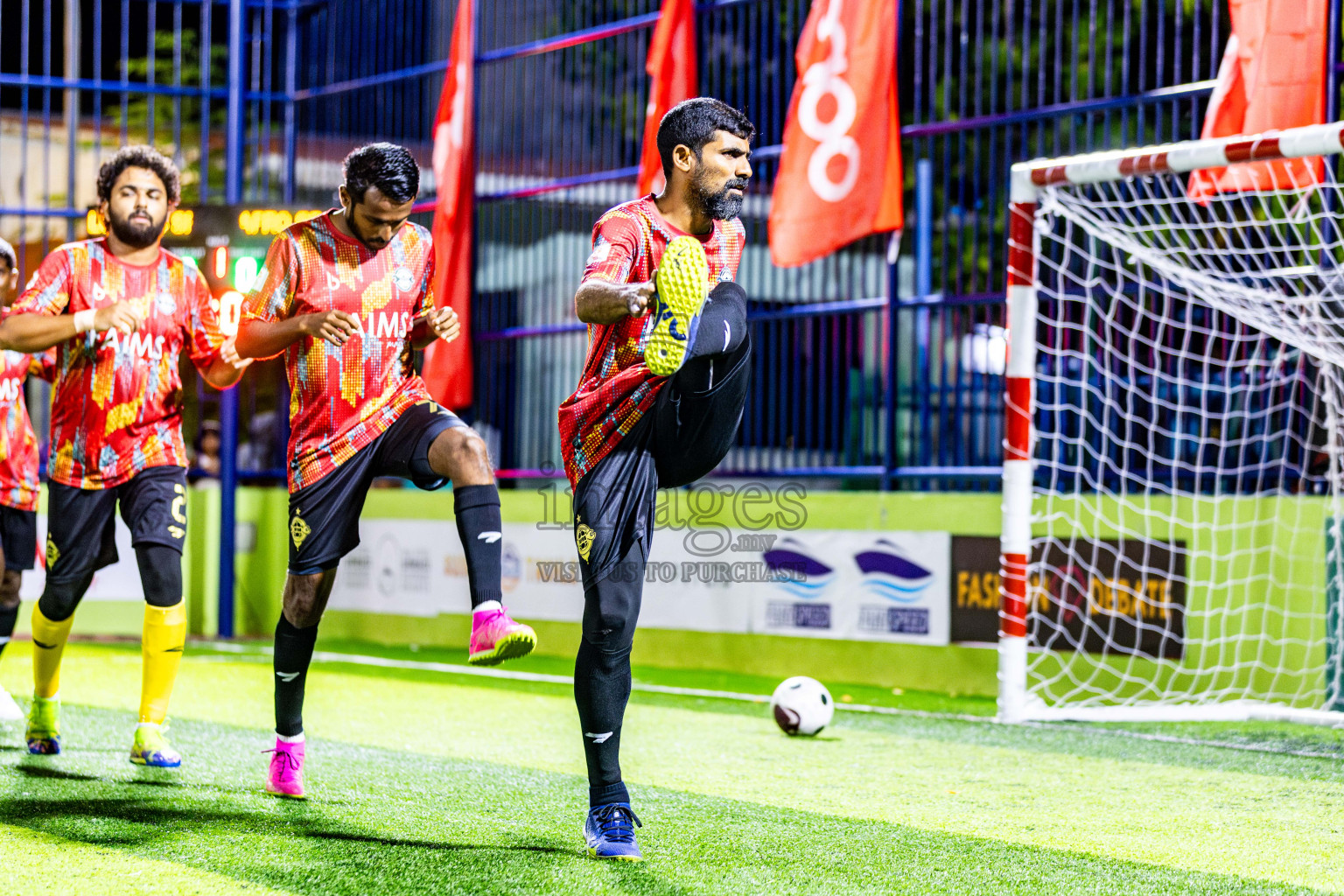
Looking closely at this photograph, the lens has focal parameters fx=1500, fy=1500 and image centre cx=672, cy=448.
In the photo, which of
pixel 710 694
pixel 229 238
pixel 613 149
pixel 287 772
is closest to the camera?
pixel 287 772

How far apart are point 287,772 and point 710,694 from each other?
4.12 metres

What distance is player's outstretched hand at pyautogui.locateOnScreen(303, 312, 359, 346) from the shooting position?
13.8 feet

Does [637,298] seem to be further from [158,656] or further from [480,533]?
[158,656]

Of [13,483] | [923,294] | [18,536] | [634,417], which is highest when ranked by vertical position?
[923,294]

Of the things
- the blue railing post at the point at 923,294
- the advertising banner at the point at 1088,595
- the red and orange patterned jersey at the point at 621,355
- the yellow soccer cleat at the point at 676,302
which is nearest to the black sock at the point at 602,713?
the red and orange patterned jersey at the point at 621,355

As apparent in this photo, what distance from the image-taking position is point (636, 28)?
35.9 feet

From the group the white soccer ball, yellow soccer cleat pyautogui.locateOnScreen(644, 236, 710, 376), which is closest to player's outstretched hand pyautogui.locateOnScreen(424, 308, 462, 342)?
yellow soccer cleat pyautogui.locateOnScreen(644, 236, 710, 376)

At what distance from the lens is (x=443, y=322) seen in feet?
14.6

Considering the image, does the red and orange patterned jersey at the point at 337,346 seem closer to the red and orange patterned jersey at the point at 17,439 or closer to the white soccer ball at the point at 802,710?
the red and orange patterned jersey at the point at 17,439

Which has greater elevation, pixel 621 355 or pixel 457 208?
pixel 457 208

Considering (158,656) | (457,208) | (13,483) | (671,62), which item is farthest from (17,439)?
(457,208)

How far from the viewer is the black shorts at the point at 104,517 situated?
5152 millimetres

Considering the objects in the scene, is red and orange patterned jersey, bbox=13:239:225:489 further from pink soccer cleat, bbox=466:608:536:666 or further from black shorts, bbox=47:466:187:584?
pink soccer cleat, bbox=466:608:536:666

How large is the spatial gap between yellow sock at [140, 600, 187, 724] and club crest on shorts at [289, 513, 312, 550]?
102 cm
